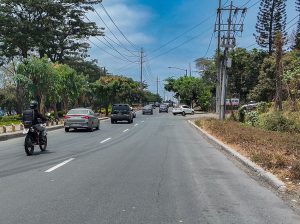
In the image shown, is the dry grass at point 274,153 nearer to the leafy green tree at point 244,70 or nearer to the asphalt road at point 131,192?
the asphalt road at point 131,192

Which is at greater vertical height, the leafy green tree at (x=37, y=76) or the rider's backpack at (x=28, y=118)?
the leafy green tree at (x=37, y=76)

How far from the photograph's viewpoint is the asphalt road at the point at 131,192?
7195 mm

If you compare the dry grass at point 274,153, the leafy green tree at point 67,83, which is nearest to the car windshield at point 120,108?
the leafy green tree at point 67,83

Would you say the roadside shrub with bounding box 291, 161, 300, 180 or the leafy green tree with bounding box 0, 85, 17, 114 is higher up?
the leafy green tree with bounding box 0, 85, 17, 114

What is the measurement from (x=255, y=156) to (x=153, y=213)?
6.59 metres

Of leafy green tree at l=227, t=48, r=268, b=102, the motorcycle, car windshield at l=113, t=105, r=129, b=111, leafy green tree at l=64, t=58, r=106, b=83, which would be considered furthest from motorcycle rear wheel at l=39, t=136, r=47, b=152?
leafy green tree at l=227, t=48, r=268, b=102

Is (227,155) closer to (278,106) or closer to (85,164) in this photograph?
(85,164)

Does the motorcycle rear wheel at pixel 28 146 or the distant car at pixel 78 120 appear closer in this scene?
the motorcycle rear wheel at pixel 28 146

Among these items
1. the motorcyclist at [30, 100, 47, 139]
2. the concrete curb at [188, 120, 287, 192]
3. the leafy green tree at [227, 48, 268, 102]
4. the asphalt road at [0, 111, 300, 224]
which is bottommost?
the asphalt road at [0, 111, 300, 224]

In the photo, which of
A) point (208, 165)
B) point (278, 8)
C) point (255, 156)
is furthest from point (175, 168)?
point (278, 8)

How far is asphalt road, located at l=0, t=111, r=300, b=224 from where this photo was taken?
23.6ft

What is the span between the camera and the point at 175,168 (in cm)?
1273

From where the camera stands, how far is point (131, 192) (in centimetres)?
907

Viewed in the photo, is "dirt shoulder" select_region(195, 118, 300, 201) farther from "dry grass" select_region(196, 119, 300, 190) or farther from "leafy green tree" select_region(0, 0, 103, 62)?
"leafy green tree" select_region(0, 0, 103, 62)
